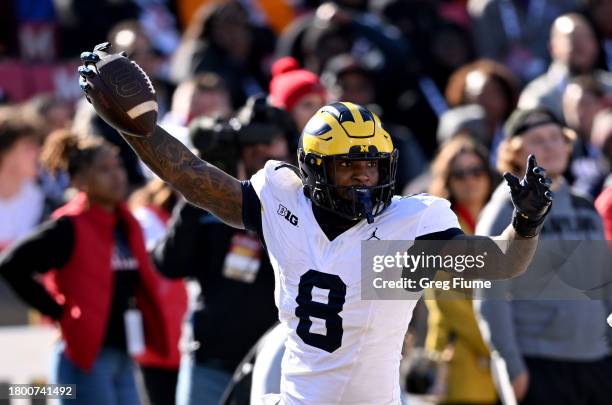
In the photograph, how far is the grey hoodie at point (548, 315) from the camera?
6699 millimetres

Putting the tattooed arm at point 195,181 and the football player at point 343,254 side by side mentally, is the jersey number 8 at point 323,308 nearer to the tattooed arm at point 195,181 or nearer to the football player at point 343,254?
the football player at point 343,254

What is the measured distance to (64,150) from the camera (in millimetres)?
7422

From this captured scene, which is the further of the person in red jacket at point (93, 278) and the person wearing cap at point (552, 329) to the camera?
the person in red jacket at point (93, 278)

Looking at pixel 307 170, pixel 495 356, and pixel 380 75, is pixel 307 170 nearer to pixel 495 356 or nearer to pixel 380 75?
pixel 495 356

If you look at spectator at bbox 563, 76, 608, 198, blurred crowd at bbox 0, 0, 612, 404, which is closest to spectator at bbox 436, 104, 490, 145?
blurred crowd at bbox 0, 0, 612, 404

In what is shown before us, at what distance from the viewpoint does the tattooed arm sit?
17.0ft

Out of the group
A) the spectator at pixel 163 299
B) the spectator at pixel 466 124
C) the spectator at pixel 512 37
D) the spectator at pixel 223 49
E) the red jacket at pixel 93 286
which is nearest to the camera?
the red jacket at pixel 93 286

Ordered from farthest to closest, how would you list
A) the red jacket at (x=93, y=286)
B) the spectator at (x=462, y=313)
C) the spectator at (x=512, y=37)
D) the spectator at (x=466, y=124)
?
the spectator at (x=512, y=37), the spectator at (x=466, y=124), the spectator at (x=462, y=313), the red jacket at (x=93, y=286)

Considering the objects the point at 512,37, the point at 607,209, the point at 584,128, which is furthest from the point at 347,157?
the point at 512,37

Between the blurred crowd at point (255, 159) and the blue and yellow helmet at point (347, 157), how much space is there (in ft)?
4.69

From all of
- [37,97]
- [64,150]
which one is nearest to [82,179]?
[64,150]

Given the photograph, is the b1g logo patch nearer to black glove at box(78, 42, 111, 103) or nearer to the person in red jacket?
black glove at box(78, 42, 111, 103)

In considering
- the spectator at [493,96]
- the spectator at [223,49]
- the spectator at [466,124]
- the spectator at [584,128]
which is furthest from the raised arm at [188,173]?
the spectator at [223,49]

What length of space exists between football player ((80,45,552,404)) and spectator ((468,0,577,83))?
645 centimetres
